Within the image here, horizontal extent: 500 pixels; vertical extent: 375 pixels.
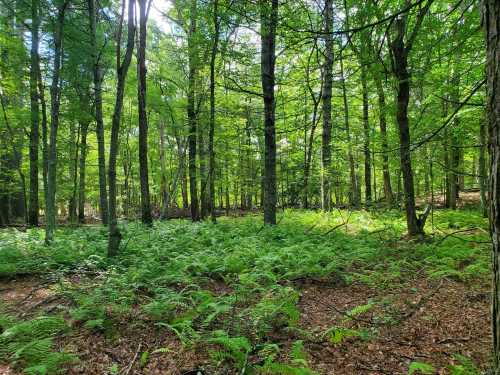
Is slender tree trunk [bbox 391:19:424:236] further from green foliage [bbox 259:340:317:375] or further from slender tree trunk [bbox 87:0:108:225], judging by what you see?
slender tree trunk [bbox 87:0:108:225]

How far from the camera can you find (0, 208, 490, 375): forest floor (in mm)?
2924

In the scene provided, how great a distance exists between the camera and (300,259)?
5.50 metres

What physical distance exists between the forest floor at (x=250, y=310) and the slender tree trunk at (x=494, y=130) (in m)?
0.98

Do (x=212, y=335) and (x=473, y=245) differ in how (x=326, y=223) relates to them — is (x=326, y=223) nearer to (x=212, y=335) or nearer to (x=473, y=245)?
A: (x=473, y=245)

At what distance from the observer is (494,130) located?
1722 mm

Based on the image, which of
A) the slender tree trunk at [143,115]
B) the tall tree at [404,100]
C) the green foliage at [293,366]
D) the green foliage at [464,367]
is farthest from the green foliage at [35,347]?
the slender tree trunk at [143,115]

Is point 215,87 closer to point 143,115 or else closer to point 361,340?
point 143,115

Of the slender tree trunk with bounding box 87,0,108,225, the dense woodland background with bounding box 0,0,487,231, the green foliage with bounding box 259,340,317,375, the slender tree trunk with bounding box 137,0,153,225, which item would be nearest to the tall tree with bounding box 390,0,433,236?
the dense woodland background with bounding box 0,0,487,231

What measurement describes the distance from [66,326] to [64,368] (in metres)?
0.73

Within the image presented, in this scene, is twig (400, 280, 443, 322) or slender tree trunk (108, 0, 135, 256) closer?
twig (400, 280, 443, 322)

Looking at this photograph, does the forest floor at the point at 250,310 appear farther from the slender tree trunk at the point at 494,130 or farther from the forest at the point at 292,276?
the slender tree trunk at the point at 494,130

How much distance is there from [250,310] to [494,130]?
3.15 m

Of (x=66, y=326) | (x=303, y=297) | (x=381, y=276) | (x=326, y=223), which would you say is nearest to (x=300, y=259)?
(x=303, y=297)

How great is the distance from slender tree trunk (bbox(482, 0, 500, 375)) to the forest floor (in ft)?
3.22
